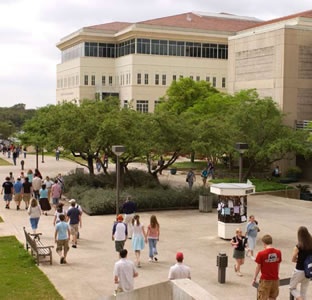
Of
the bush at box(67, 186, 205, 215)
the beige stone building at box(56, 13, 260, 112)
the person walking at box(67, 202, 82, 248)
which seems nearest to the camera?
the person walking at box(67, 202, 82, 248)

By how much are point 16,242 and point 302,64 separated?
30691 millimetres

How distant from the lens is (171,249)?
17609mm

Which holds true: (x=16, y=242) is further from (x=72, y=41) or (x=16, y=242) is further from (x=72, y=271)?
(x=72, y=41)

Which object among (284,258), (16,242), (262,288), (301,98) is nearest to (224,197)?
(284,258)

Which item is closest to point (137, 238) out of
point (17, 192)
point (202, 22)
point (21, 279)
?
point (21, 279)

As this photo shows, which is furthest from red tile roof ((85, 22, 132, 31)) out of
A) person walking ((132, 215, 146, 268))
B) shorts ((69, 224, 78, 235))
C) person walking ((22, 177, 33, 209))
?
person walking ((132, 215, 146, 268))

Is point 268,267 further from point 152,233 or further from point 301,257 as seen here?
point 152,233

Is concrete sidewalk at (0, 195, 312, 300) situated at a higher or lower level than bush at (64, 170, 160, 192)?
lower

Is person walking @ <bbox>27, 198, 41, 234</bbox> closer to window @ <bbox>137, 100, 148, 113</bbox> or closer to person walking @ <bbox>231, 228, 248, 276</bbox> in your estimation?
person walking @ <bbox>231, 228, 248, 276</bbox>

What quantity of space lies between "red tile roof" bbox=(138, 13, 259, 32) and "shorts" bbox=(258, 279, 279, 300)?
2652 inches

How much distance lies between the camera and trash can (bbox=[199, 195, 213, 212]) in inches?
979

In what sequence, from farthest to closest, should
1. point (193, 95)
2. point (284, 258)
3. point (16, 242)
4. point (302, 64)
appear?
1. point (193, 95)
2. point (302, 64)
3. point (16, 242)
4. point (284, 258)

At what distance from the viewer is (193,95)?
175ft

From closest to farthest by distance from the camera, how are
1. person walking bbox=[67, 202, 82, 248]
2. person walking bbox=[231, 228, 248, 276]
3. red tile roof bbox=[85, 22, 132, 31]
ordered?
person walking bbox=[231, 228, 248, 276], person walking bbox=[67, 202, 82, 248], red tile roof bbox=[85, 22, 132, 31]
